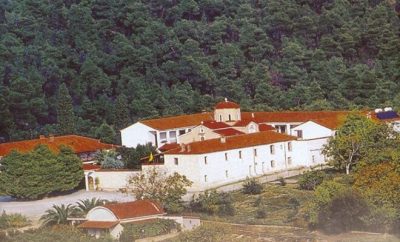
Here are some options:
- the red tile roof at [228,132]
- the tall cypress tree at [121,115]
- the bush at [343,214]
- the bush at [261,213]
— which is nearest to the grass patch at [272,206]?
the bush at [261,213]

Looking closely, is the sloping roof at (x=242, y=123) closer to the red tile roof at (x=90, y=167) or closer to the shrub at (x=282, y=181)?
the shrub at (x=282, y=181)

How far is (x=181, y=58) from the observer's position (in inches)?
1537

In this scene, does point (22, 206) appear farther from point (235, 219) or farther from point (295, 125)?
point (295, 125)

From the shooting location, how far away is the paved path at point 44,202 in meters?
20.0

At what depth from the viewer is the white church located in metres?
21.7

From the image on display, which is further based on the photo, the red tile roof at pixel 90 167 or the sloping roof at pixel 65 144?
the sloping roof at pixel 65 144

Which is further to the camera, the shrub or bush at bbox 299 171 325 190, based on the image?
the shrub

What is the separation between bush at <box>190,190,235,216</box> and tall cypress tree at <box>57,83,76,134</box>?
13.0m

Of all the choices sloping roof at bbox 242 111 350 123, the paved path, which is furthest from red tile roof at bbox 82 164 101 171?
sloping roof at bbox 242 111 350 123

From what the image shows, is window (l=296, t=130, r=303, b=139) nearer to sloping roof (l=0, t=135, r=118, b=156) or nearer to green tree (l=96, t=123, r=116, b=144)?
sloping roof (l=0, t=135, r=118, b=156)

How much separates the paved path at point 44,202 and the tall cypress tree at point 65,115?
8919 mm

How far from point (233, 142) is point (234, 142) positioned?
0.03 meters

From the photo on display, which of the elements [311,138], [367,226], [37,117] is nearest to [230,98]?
[37,117]

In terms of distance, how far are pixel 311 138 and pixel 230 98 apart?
1111 cm
